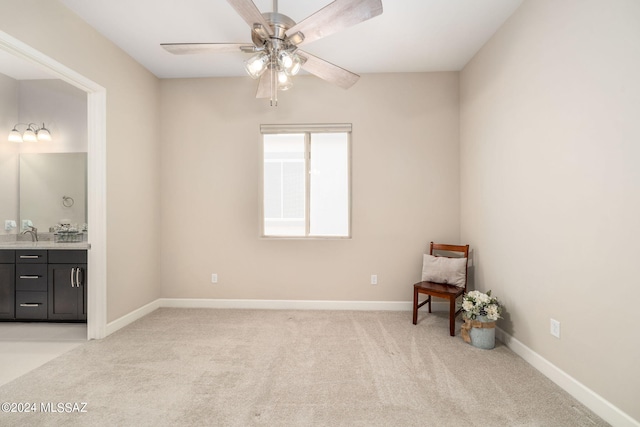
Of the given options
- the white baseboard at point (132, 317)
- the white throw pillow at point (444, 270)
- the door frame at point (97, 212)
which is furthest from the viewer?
the white throw pillow at point (444, 270)

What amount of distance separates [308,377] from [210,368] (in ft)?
2.50

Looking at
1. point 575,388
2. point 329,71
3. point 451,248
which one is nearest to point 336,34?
point 329,71

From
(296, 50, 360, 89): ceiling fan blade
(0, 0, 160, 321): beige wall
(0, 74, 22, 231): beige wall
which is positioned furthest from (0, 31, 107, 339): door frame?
(296, 50, 360, 89): ceiling fan blade

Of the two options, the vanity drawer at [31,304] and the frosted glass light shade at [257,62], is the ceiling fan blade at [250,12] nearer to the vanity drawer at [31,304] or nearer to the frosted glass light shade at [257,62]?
the frosted glass light shade at [257,62]

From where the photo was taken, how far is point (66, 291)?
10.5 ft

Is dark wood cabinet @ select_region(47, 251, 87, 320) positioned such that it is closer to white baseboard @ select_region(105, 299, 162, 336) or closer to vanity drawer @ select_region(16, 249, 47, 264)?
vanity drawer @ select_region(16, 249, 47, 264)

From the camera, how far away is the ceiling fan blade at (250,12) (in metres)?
1.54

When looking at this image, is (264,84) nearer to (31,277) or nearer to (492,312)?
(492,312)

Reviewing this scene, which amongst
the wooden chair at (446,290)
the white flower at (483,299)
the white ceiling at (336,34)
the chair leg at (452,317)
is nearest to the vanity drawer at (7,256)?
the white ceiling at (336,34)

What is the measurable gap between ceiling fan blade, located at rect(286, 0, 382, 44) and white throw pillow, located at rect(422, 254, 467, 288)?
2491 millimetres

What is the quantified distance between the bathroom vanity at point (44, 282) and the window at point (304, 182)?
2016mm

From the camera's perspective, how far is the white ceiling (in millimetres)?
2465

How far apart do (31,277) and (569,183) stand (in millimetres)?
4938

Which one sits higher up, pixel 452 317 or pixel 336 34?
pixel 336 34
